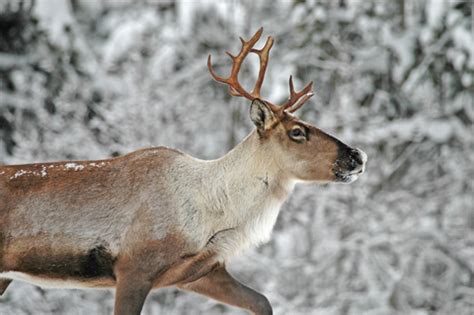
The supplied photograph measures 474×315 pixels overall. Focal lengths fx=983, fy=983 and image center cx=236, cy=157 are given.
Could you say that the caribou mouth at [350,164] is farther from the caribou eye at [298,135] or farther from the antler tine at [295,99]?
the antler tine at [295,99]

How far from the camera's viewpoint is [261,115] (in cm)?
617

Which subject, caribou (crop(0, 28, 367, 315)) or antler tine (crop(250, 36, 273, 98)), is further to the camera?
antler tine (crop(250, 36, 273, 98))

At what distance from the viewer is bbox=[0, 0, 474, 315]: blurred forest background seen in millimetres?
15031

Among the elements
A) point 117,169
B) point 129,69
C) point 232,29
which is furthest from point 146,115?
point 117,169

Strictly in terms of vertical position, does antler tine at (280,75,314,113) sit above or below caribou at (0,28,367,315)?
above

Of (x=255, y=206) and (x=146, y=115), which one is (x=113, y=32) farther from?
(x=255, y=206)

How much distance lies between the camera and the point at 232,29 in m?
18.2

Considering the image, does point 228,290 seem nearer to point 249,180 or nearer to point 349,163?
point 249,180

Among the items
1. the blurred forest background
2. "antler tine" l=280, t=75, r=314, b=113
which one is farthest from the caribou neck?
the blurred forest background

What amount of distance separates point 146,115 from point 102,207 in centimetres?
862

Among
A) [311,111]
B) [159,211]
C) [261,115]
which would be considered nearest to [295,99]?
[261,115]

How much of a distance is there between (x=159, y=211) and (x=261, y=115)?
0.92 meters

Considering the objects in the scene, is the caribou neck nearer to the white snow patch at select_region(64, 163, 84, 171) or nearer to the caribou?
the caribou

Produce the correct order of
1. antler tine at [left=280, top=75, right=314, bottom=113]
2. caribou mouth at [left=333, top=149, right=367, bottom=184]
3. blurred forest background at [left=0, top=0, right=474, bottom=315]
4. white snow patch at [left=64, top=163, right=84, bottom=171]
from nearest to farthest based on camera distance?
1. caribou mouth at [left=333, top=149, right=367, bottom=184]
2. white snow patch at [left=64, top=163, right=84, bottom=171]
3. antler tine at [left=280, top=75, right=314, bottom=113]
4. blurred forest background at [left=0, top=0, right=474, bottom=315]
